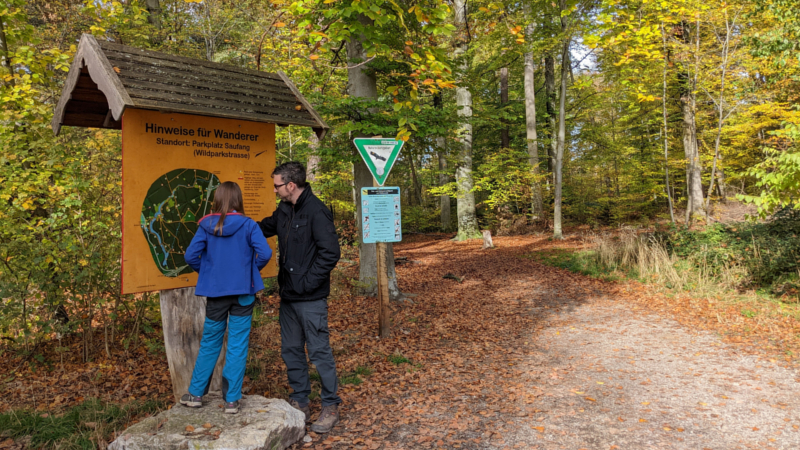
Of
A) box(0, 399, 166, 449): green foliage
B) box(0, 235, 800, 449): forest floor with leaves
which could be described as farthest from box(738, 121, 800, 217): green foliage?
box(0, 399, 166, 449): green foliage

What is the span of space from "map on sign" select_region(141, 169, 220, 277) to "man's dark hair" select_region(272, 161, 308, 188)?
79 cm

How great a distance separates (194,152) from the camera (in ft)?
12.9

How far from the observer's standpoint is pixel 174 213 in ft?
12.4

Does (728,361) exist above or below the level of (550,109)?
below

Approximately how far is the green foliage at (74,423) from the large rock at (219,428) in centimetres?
59

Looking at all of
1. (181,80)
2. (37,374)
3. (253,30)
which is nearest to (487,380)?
(181,80)

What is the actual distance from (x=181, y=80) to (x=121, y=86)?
1.85 ft

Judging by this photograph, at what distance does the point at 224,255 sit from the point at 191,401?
4.04ft

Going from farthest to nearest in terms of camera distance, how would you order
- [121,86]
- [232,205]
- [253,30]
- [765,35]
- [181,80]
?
[253,30]
[765,35]
[181,80]
[232,205]
[121,86]

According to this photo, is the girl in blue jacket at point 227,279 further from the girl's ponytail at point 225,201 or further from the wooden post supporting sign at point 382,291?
the wooden post supporting sign at point 382,291

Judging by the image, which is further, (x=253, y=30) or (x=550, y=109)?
(x=550, y=109)

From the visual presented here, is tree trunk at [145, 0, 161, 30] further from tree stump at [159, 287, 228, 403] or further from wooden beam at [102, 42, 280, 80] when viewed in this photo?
tree stump at [159, 287, 228, 403]

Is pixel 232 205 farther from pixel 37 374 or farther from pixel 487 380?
pixel 37 374

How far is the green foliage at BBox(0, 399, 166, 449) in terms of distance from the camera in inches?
134
